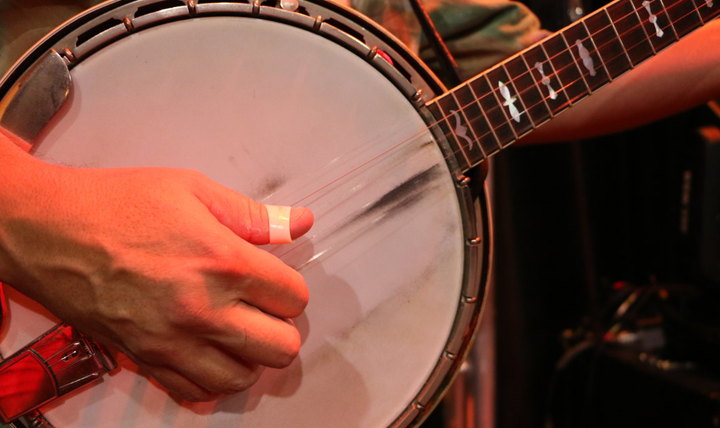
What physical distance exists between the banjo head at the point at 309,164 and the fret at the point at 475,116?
4 cm

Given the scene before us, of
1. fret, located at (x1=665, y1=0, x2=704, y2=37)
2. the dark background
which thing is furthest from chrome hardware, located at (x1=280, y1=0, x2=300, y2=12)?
the dark background

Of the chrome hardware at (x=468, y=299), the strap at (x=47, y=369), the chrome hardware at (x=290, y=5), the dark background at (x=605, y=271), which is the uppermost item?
the chrome hardware at (x=290, y=5)

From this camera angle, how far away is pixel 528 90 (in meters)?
0.68

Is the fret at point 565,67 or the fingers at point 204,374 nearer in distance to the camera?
the fingers at point 204,374

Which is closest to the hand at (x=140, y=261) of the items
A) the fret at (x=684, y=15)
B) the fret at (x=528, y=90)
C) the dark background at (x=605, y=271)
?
the fret at (x=528, y=90)

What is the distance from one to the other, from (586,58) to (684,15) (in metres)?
0.16

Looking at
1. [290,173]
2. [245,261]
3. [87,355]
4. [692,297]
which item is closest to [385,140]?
[290,173]

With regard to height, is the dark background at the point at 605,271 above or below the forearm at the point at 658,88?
below

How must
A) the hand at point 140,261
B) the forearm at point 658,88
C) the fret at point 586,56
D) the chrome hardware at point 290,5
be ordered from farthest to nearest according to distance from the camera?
the forearm at point 658,88
the fret at point 586,56
the chrome hardware at point 290,5
the hand at point 140,261

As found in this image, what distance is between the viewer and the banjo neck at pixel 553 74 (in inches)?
25.7

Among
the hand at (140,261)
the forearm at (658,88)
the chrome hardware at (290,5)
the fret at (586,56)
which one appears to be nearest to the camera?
the hand at (140,261)

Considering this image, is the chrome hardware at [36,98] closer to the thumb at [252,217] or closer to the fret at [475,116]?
the thumb at [252,217]

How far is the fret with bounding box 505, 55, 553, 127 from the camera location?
678 millimetres

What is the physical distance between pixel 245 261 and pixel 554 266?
1291 mm
